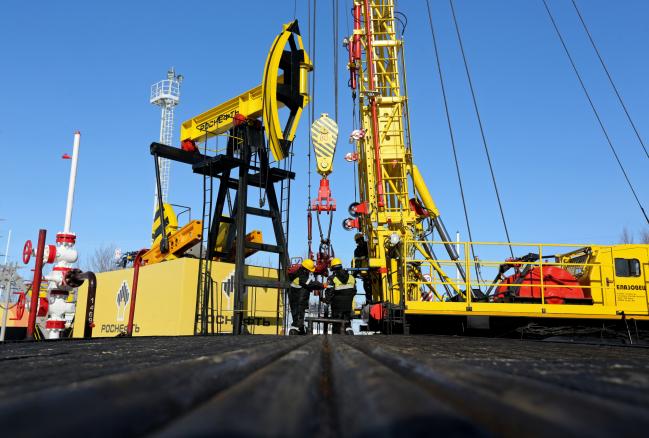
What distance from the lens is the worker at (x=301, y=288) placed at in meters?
11.1

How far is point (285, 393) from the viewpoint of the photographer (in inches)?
36.8

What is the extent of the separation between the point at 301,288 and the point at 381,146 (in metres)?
4.16

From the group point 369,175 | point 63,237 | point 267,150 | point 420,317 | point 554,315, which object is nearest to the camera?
point 63,237


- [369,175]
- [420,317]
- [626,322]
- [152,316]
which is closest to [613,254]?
[626,322]

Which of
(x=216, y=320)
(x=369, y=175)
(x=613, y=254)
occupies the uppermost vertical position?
(x=369, y=175)

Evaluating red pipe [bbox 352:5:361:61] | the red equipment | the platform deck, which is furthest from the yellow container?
the platform deck

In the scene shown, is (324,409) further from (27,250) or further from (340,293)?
(340,293)

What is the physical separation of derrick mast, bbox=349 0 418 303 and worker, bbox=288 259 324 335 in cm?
147

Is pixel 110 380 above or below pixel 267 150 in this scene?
below

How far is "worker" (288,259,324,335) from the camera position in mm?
11133

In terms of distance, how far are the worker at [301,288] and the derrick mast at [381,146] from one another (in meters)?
1.47

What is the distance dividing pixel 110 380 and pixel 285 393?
1.10 feet

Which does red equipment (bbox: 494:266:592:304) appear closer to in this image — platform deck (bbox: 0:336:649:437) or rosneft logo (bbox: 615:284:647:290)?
rosneft logo (bbox: 615:284:647:290)

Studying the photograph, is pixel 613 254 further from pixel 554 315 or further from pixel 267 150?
pixel 267 150
